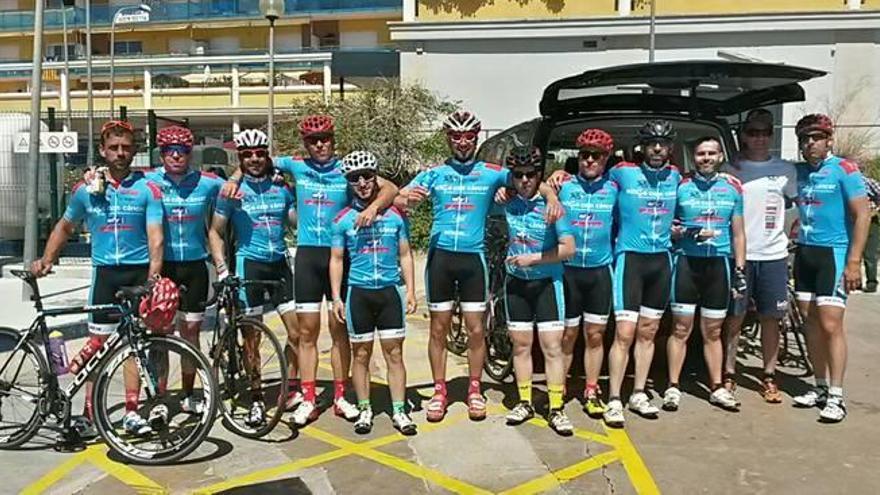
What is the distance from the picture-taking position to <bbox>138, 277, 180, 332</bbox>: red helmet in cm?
450

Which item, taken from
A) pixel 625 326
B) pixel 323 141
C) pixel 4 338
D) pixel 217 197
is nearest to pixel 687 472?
pixel 625 326

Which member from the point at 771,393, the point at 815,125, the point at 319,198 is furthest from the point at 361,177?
the point at 771,393

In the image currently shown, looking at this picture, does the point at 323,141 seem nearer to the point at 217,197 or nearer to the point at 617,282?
the point at 217,197

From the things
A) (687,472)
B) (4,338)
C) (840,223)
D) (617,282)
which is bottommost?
(687,472)

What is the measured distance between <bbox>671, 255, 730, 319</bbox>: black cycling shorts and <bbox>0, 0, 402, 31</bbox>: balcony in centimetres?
3841

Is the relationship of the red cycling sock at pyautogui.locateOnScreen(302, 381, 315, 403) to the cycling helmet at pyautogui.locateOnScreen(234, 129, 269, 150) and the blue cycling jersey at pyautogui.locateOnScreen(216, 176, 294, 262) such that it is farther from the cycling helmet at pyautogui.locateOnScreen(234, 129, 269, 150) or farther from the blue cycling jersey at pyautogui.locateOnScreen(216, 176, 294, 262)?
the cycling helmet at pyautogui.locateOnScreen(234, 129, 269, 150)

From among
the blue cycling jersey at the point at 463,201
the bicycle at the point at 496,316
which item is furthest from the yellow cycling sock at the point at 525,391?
the blue cycling jersey at the point at 463,201

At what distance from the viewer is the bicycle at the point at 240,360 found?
4.99 meters

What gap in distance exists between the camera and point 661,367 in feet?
21.6

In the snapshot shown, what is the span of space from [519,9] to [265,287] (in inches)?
827

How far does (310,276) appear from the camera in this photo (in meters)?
5.21

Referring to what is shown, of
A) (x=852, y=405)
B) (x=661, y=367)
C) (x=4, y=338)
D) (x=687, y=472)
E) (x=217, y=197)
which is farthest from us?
(x=661, y=367)

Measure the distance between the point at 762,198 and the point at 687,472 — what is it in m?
2.09

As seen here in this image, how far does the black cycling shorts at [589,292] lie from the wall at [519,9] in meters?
20.4
